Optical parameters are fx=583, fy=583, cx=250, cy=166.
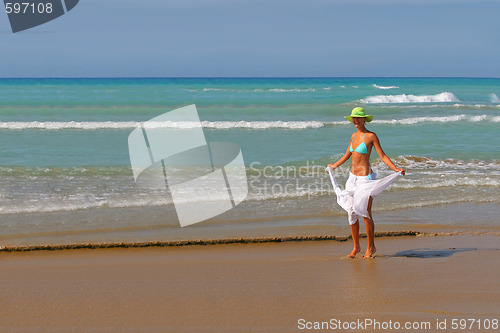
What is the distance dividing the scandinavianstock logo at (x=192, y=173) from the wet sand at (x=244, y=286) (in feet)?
6.02

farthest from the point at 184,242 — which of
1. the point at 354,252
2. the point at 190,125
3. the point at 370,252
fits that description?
the point at 190,125

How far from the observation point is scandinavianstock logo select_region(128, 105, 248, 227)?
829cm

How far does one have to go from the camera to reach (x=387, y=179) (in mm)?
5594

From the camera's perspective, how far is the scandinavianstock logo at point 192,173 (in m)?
8.29

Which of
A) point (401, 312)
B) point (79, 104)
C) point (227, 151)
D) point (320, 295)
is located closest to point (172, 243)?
point (320, 295)

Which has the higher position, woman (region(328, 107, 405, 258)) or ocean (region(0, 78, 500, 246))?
woman (region(328, 107, 405, 258))

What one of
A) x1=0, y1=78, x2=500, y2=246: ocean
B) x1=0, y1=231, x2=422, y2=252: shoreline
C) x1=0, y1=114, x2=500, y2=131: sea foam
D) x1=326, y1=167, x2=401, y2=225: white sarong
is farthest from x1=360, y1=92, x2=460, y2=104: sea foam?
x1=326, y1=167, x2=401, y2=225: white sarong

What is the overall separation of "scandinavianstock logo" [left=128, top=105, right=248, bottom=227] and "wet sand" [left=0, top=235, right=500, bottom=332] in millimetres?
1836

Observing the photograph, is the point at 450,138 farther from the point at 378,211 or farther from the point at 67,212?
the point at 67,212

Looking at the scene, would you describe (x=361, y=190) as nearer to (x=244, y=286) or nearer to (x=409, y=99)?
(x=244, y=286)

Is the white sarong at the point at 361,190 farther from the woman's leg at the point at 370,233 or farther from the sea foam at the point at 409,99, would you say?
the sea foam at the point at 409,99

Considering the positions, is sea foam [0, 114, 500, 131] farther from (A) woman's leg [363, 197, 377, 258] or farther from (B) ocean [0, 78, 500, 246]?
(A) woman's leg [363, 197, 377, 258]

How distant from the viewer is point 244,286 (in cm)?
470

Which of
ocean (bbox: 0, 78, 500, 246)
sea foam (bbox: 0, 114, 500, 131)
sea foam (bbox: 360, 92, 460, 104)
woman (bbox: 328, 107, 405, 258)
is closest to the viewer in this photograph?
woman (bbox: 328, 107, 405, 258)
